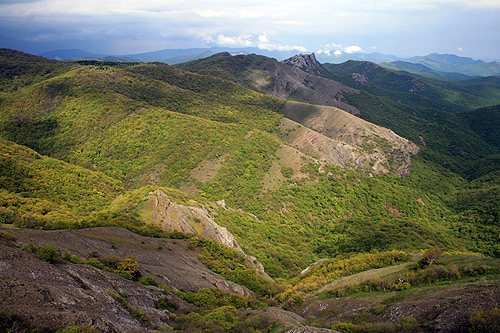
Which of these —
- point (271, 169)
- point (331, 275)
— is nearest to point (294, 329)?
point (331, 275)

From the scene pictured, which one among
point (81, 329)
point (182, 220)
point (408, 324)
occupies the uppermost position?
point (81, 329)

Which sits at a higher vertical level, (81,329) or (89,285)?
(81,329)

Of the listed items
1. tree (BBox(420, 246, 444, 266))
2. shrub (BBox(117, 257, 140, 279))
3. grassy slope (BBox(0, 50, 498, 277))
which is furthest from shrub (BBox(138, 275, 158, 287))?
grassy slope (BBox(0, 50, 498, 277))

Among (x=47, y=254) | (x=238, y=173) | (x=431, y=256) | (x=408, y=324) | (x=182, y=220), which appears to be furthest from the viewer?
(x=238, y=173)

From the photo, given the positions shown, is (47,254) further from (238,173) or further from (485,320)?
(238,173)

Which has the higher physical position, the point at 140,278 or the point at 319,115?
the point at 319,115

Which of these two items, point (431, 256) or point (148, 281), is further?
point (431, 256)

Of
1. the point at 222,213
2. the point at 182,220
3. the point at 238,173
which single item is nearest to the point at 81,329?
the point at 182,220

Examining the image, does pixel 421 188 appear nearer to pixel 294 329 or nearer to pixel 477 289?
pixel 477 289

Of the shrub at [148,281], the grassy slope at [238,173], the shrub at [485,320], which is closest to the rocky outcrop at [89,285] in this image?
the shrub at [148,281]
